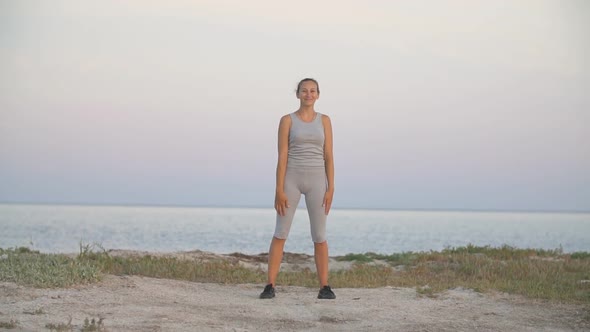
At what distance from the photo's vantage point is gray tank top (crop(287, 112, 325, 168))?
9055 mm

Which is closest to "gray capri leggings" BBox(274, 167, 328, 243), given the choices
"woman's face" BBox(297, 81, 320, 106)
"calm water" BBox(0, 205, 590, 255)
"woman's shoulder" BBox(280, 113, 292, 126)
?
"woman's shoulder" BBox(280, 113, 292, 126)

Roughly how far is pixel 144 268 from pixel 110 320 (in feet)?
14.6

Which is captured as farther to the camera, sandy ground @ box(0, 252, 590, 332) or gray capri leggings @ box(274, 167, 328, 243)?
gray capri leggings @ box(274, 167, 328, 243)

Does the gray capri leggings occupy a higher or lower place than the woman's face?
lower

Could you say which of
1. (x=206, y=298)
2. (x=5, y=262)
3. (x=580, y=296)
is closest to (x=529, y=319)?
(x=580, y=296)

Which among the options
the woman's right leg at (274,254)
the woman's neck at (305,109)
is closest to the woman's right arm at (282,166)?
the woman's neck at (305,109)

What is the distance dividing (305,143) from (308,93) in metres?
0.64

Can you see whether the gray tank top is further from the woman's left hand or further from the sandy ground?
the sandy ground

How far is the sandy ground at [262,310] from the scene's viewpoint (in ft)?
25.5

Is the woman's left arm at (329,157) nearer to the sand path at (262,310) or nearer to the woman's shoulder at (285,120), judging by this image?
the woman's shoulder at (285,120)

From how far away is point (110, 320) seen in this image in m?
7.68

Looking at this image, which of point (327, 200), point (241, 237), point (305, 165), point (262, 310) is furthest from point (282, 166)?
point (241, 237)

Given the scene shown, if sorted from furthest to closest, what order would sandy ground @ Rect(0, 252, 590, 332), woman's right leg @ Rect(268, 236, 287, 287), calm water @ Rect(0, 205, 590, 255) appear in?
calm water @ Rect(0, 205, 590, 255) < woman's right leg @ Rect(268, 236, 287, 287) < sandy ground @ Rect(0, 252, 590, 332)

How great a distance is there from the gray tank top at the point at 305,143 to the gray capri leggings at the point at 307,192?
0.09 m
